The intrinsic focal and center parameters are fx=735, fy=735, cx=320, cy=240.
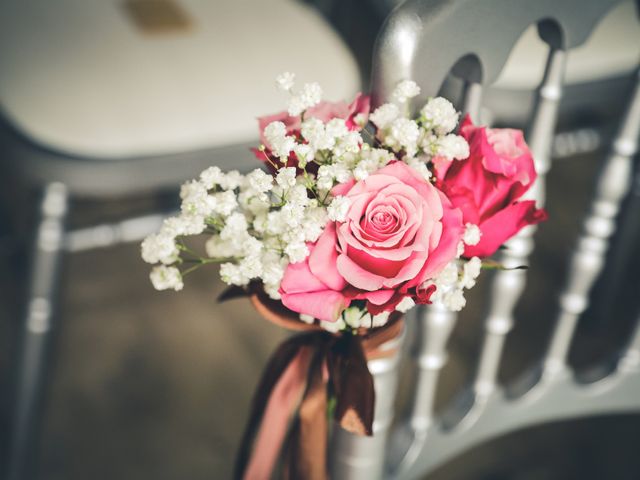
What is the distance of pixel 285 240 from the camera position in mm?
470

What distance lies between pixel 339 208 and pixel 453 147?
9 cm

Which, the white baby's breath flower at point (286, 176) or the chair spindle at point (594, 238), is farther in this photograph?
the chair spindle at point (594, 238)

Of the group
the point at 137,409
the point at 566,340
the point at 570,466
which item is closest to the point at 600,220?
the point at 566,340

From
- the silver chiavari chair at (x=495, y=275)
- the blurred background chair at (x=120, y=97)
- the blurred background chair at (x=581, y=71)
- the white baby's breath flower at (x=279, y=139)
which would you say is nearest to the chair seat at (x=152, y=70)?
the blurred background chair at (x=120, y=97)

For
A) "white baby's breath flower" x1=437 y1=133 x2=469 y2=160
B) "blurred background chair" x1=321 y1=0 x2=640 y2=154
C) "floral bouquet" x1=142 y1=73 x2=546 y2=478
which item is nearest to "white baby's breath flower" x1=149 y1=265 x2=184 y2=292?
"floral bouquet" x1=142 y1=73 x2=546 y2=478

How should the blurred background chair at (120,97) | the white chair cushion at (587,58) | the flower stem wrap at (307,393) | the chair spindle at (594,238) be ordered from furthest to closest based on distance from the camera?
1. the white chair cushion at (587,58)
2. the blurred background chair at (120,97)
3. the chair spindle at (594,238)
4. the flower stem wrap at (307,393)

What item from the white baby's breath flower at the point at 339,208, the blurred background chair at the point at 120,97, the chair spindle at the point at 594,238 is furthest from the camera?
the blurred background chair at the point at 120,97

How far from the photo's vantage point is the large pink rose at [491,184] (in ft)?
1.57

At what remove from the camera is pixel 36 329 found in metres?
1.07

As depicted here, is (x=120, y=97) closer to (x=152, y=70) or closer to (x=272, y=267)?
(x=152, y=70)

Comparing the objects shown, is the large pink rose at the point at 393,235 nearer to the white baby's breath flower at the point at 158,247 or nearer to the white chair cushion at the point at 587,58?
the white baby's breath flower at the point at 158,247

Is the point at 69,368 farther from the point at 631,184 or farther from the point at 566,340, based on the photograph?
the point at 631,184

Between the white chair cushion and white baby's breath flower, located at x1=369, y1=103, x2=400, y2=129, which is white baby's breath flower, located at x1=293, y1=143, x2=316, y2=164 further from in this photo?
the white chair cushion

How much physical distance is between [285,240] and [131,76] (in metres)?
0.64
